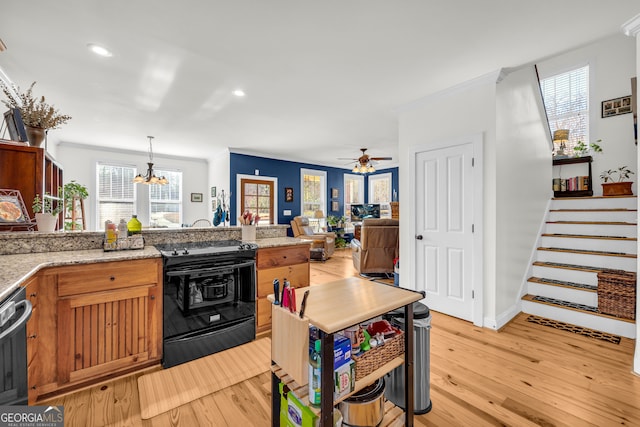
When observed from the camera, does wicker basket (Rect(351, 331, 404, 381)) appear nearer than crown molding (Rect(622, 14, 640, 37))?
Yes

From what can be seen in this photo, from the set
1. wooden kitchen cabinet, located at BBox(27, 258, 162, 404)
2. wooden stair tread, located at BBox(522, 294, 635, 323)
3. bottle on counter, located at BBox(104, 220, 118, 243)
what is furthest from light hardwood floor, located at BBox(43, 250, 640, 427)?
bottle on counter, located at BBox(104, 220, 118, 243)

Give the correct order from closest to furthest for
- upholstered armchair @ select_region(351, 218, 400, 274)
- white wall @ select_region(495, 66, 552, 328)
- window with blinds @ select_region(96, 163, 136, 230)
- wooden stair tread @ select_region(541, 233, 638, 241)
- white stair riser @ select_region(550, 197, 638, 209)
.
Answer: white wall @ select_region(495, 66, 552, 328), wooden stair tread @ select_region(541, 233, 638, 241), white stair riser @ select_region(550, 197, 638, 209), upholstered armchair @ select_region(351, 218, 400, 274), window with blinds @ select_region(96, 163, 136, 230)

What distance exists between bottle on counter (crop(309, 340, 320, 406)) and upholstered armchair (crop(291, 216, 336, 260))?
525cm

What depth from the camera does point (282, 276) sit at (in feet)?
9.18

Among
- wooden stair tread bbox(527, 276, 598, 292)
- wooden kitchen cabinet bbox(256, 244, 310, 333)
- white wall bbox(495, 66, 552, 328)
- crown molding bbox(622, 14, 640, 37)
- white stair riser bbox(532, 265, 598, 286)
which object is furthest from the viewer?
white stair riser bbox(532, 265, 598, 286)

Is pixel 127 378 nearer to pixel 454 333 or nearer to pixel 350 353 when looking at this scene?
pixel 350 353

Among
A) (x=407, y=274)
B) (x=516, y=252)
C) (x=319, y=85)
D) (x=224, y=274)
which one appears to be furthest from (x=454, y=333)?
(x=319, y=85)

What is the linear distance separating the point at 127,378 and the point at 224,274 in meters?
0.98

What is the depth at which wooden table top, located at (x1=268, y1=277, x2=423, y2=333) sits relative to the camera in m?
1.10

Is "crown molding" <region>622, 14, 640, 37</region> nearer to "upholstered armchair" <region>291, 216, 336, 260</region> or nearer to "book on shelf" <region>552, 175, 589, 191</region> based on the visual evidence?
"book on shelf" <region>552, 175, 589, 191</region>

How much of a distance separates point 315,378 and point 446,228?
2564 millimetres

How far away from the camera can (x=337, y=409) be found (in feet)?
4.14

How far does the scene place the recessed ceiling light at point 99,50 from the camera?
2305 millimetres

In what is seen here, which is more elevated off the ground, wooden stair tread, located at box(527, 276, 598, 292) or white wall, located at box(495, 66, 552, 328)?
white wall, located at box(495, 66, 552, 328)
